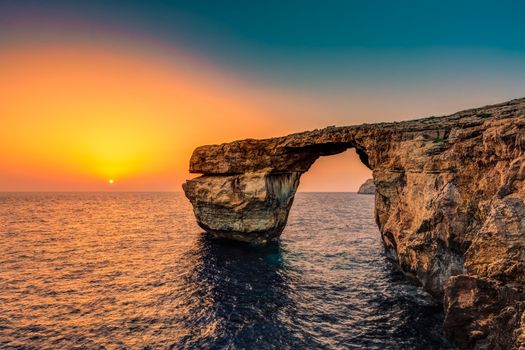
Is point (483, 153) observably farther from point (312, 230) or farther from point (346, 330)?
point (312, 230)

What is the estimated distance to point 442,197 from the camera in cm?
1645

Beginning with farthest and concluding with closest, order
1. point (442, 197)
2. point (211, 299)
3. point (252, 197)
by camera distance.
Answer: point (252, 197), point (211, 299), point (442, 197)

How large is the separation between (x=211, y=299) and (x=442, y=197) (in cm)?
1642

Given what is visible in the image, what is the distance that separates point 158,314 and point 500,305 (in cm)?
Answer: 1759

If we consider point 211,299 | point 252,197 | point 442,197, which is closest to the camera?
point 442,197

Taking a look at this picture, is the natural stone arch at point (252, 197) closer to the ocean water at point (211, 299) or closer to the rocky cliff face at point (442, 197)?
the rocky cliff face at point (442, 197)

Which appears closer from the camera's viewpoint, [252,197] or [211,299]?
[211,299]

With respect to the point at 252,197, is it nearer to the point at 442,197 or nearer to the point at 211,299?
the point at 211,299

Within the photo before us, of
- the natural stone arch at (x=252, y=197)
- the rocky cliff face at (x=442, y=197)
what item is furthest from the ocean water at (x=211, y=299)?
the rocky cliff face at (x=442, y=197)

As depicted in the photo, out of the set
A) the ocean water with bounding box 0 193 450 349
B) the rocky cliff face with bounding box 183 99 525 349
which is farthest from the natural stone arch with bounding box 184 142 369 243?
the ocean water with bounding box 0 193 450 349

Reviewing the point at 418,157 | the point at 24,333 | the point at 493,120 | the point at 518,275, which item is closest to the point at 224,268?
the point at 24,333

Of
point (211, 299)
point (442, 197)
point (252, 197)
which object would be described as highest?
point (442, 197)

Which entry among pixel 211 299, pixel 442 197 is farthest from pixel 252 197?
pixel 442 197

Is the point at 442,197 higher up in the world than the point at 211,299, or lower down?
higher up
